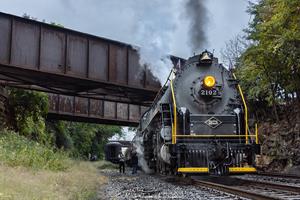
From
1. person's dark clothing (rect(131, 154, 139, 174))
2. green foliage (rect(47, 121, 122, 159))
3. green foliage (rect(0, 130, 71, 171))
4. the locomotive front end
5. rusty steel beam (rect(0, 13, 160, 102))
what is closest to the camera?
the locomotive front end

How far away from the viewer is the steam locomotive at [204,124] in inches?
448

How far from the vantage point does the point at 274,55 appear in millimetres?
18406

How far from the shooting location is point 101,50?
755 inches

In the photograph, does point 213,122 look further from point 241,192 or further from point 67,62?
point 67,62

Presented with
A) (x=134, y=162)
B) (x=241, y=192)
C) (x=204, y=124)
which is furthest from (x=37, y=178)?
(x=134, y=162)

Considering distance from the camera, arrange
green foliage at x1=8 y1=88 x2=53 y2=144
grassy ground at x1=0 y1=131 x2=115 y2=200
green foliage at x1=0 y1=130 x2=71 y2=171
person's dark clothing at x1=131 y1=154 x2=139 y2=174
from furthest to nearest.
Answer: green foliage at x1=8 y1=88 x2=53 y2=144, person's dark clothing at x1=131 y1=154 x2=139 y2=174, green foliage at x1=0 y1=130 x2=71 y2=171, grassy ground at x1=0 y1=131 x2=115 y2=200

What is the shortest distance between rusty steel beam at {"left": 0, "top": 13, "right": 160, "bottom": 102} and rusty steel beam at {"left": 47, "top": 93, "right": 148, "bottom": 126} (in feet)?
24.8

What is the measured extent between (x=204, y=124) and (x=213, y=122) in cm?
27

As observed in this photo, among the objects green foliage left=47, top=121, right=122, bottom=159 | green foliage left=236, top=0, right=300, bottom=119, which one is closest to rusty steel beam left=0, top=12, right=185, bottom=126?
green foliage left=236, top=0, right=300, bottom=119

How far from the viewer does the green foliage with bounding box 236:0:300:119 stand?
53.7 feet

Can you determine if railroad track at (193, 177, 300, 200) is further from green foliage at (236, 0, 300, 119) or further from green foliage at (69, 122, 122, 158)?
green foliage at (69, 122, 122, 158)

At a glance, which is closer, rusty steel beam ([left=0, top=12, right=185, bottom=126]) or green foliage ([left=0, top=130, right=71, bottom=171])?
Result: green foliage ([left=0, top=130, right=71, bottom=171])

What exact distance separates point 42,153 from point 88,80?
4351mm

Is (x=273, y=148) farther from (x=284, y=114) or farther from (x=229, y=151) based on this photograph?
(x=229, y=151)
